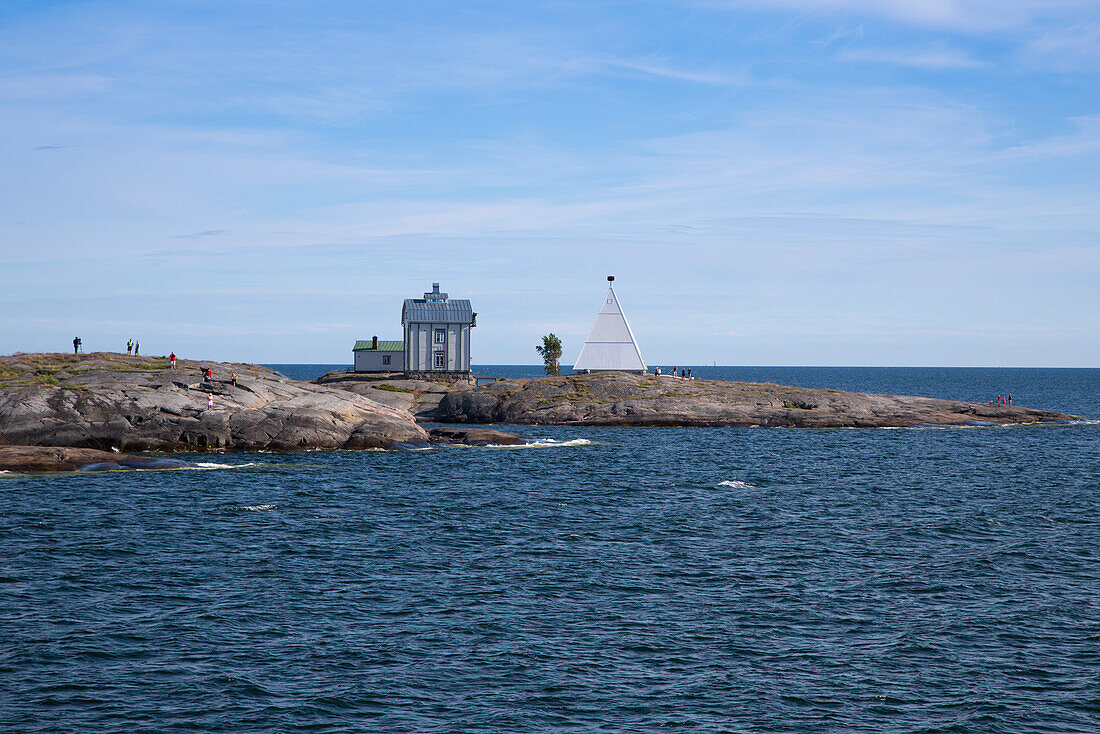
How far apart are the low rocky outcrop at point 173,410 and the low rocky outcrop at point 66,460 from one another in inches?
141

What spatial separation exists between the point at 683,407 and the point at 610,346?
54.8 ft

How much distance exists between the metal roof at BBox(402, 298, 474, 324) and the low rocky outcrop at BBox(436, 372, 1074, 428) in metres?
11.4

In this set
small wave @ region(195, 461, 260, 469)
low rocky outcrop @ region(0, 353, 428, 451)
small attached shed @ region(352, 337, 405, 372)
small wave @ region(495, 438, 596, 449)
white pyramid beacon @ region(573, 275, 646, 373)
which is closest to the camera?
small wave @ region(195, 461, 260, 469)

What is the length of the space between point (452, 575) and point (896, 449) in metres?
51.4

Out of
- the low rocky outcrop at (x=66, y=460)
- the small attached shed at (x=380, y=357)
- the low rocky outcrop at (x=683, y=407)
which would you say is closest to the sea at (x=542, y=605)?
the low rocky outcrop at (x=66, y=460)

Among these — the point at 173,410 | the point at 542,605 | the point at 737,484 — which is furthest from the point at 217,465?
the point at 542,605

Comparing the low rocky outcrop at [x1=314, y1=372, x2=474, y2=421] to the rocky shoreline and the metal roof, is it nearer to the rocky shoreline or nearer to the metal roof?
the rocky shoreline

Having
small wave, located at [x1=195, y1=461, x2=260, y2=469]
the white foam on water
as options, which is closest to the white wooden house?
small wave, located at [x1=195, y1=461, x2=260, y2=469]

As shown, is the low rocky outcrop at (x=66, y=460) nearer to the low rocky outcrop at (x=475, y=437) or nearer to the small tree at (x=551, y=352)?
the low rocky outcrop at (x=475, y=437)

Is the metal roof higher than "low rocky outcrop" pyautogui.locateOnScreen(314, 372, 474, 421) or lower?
higher

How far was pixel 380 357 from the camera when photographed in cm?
10338

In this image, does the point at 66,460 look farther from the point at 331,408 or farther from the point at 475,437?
the point at 475,437

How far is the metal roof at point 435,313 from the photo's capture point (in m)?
98.5

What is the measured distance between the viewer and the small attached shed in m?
103
